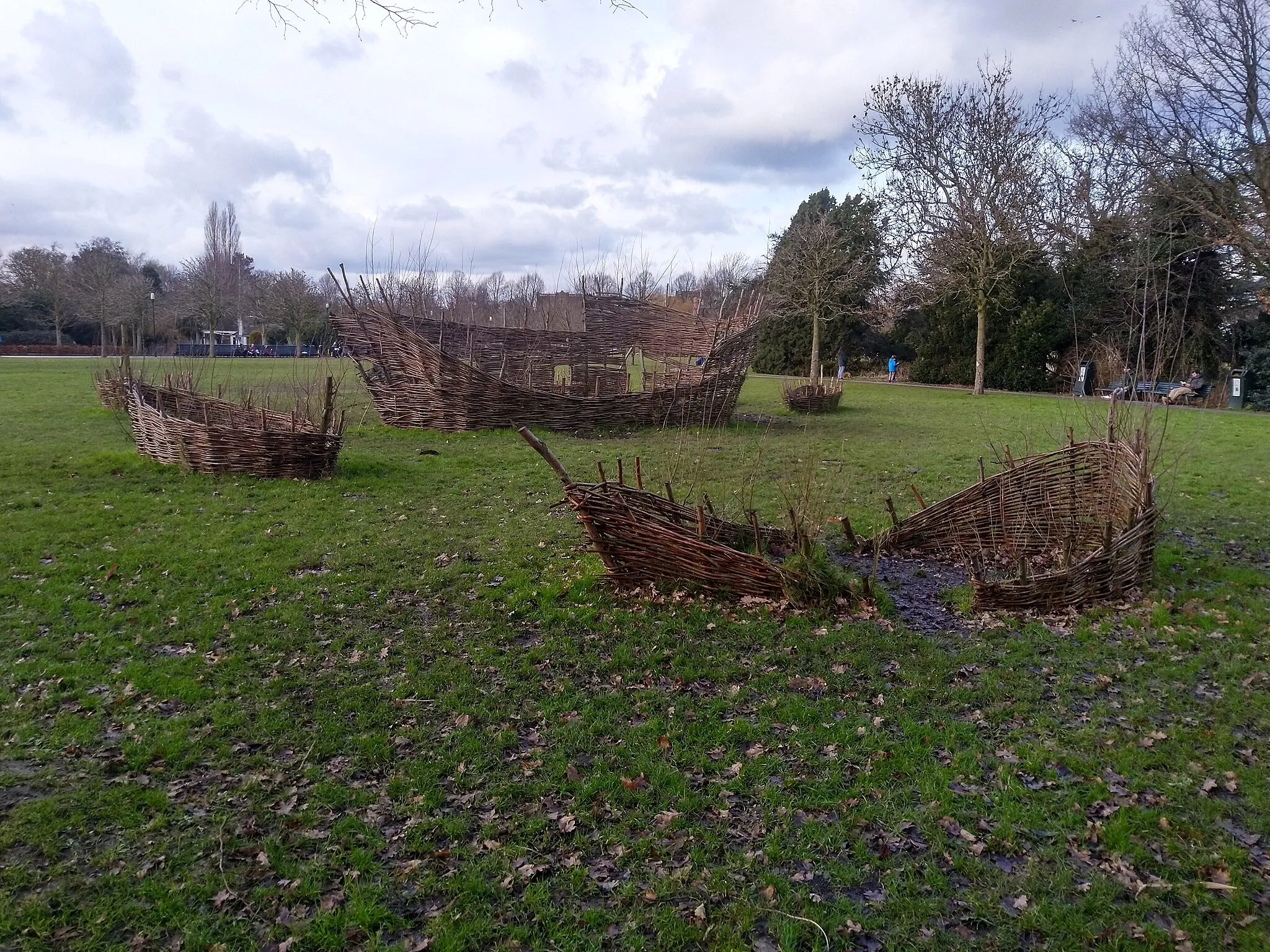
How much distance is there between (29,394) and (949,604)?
20791 millimetres

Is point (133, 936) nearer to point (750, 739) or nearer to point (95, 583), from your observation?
point (750, 739)

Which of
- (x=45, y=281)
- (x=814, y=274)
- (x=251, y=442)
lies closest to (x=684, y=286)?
(x=814, y=274)

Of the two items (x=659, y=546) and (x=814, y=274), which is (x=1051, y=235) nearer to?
(x=814, y=274)

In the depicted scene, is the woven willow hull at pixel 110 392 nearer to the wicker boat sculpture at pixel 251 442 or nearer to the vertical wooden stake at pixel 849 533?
the wicker boat sculpture at pixel 251 442

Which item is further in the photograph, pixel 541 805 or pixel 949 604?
pixel 949 604

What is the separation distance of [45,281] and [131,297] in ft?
30.1

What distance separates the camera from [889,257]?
2984 cm

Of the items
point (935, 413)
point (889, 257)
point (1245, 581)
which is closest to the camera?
point (1245, 581)

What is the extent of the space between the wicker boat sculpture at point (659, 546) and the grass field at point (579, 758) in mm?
231

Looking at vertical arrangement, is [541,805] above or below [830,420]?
below

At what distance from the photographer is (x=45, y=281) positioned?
40500 mm

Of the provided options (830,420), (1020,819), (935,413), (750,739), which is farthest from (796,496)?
(935,413)

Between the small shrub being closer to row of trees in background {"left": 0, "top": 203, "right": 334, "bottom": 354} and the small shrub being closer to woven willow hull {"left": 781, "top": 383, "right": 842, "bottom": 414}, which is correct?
woven willow hull {"left": 781, "top": 383, "right": 842, "bottom": 414}

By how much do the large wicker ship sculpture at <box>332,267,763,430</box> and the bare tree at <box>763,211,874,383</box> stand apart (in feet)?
32.0
